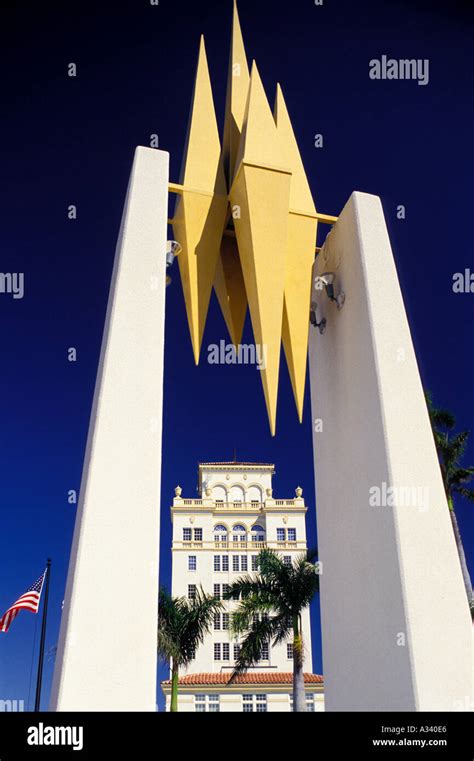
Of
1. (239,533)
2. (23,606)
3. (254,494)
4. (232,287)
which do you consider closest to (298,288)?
(232,287)

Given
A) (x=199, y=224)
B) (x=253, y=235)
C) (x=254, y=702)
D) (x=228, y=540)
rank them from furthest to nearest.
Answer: (x=228, y=540)
(x=254, y=702)
(x=199, y=224)
(x=253, y=235)

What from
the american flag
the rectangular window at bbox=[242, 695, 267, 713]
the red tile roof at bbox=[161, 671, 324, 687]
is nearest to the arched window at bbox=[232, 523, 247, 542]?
the red tile roof at bbox=[161, 671, 324, 687]

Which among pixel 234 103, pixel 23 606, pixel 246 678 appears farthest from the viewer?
pixel 246 678

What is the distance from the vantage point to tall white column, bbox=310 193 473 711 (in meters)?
7.23

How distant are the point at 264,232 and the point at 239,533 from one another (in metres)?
59.6

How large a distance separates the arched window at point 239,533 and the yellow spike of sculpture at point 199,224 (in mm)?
58301

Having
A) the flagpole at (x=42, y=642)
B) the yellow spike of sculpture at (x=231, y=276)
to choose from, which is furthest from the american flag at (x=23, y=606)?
the yellow spike of sculpture at (x=231, y=276)

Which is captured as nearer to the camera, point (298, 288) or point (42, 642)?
point (298, 288)

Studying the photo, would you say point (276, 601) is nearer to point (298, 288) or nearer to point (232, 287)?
point (232, 287)

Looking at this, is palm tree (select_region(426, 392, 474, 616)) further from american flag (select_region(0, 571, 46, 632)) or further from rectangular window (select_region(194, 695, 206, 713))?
rectangular window (select_region(194, 695, 206, 713))

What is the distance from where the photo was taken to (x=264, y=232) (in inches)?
408

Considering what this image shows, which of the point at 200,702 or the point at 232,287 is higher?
the point at 232,287

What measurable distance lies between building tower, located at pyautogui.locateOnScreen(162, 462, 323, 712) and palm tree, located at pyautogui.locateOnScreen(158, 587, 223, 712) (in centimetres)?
3082
